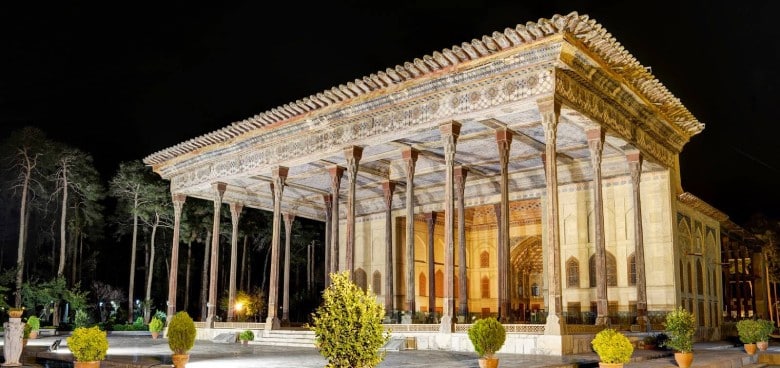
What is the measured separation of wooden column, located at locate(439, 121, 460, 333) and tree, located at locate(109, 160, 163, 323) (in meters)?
23.6

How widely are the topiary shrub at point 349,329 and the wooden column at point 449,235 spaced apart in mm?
8769

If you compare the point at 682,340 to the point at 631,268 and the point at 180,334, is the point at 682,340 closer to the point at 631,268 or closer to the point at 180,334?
the point at 180,334

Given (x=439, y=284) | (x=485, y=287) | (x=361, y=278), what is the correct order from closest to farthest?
(x=485, y=287), (x=361, y=278), (x=439, y=284)

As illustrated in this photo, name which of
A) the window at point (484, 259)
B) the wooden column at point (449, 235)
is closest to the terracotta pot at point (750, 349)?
the wooden column at point (449, 235)

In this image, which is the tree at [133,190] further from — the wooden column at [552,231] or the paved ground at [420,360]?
the wooden column at [552,231]

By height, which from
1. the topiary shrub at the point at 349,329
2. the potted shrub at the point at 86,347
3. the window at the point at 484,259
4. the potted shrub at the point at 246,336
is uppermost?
the window at the point at 484,259

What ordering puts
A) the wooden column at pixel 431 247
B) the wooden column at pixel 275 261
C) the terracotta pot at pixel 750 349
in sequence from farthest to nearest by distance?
the wooden column at pixel 431 247 → the wooden column at pixel 275 261 → the terracotta pot at pixel 750 349

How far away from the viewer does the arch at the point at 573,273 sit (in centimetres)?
Answer: 2239

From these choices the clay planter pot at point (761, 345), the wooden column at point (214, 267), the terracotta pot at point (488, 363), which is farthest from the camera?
the wooden column at point (214, 267)

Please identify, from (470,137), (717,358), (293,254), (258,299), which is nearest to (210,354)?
(470,137)

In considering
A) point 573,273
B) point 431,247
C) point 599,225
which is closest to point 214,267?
point 431,247

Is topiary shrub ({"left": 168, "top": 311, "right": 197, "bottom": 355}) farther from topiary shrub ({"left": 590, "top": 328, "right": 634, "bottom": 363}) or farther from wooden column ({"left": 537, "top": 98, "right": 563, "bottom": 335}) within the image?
wooden column ({"left": 537, "top": 98, "right": 563, "bottom": 335})

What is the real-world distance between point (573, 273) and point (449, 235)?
7527mm

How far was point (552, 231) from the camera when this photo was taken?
1466 centimetres
